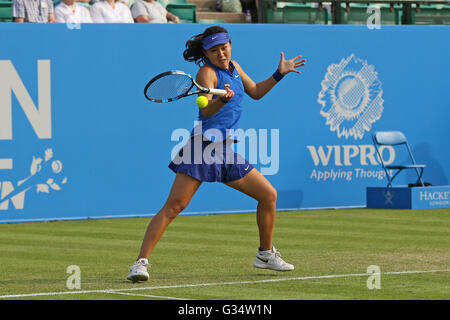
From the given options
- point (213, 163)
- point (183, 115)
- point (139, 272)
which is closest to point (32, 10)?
point (183, 115)

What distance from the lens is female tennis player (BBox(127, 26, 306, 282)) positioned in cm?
820

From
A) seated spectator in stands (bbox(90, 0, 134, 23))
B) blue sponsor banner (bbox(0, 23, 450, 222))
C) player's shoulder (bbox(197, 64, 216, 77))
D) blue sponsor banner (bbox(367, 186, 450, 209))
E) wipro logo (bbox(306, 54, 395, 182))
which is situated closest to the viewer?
player's shoulder (bbox(197, 64, 216, 77))

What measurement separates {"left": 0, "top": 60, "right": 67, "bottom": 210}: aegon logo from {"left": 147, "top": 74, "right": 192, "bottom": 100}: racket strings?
18.7ft

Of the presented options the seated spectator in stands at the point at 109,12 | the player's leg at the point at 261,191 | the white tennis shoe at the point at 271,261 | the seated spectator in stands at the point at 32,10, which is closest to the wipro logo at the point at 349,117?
the seated spectator in stands at the point at 109,12

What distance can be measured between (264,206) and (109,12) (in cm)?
720

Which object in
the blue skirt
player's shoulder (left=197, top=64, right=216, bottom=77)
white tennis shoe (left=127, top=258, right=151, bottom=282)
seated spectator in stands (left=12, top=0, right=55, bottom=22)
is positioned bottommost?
white tennis shoe (left=127, top=258, right=151, bottom=282)

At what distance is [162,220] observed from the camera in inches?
323

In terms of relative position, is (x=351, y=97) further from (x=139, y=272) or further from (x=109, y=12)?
(x=139, y=272)

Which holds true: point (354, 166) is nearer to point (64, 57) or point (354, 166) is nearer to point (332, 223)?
point (332, 223)

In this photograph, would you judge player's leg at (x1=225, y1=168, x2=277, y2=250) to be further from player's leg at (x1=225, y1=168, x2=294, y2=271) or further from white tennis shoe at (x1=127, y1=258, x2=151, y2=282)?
white tennis shoe at (x1=127, y1=258, x2=151, y2=282)

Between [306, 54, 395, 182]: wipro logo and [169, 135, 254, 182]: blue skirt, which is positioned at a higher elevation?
[306, 54, 395, 182]: wipro logo

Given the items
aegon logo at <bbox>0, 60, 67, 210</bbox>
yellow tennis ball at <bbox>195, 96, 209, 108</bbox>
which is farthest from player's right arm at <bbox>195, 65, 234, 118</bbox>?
aegon logo at <bbox>0, 60, 67, 210</bbox>
